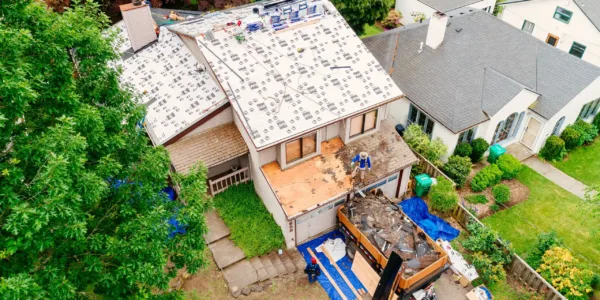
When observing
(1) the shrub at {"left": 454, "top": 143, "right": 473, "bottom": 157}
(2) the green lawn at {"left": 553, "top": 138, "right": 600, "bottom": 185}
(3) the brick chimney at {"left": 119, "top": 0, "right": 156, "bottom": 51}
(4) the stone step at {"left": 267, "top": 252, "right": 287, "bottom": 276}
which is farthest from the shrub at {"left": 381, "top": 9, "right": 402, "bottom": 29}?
(4) the stone step at {"left": 267, "top": 252, "right": 287, "bottom": 276}

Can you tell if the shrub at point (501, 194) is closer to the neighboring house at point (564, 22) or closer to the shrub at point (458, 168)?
the shrub at point (458, 168)

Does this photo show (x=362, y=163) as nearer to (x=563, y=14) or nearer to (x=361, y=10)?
(x=361, y=10)

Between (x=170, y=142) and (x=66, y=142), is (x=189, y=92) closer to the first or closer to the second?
(x=170, y=142)

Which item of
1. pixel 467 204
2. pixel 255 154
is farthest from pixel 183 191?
pixel 467 204

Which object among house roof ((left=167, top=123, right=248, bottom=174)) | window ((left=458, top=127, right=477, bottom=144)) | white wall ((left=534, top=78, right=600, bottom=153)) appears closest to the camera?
house roof ((left=167, top=123, right=248, bottom=174))

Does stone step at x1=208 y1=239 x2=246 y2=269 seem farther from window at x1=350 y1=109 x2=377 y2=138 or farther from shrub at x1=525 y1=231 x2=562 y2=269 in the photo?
shrub at x1=525 y1=231 x2=562 y2=269

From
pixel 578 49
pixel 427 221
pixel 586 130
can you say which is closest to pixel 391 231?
pixel 427 221
